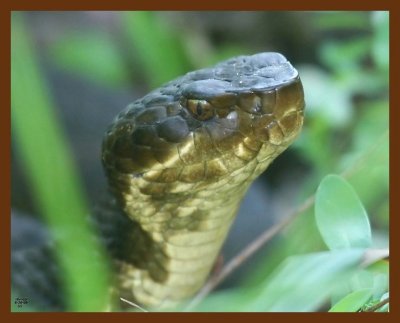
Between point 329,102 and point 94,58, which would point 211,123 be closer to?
point 329,102

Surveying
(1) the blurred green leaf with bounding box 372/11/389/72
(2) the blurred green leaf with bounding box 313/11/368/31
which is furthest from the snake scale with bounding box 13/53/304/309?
(2) the blurred green leaf with bounding box 313/11/368/31

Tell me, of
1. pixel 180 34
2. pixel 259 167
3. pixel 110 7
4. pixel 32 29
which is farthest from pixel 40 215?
pixel 32 29

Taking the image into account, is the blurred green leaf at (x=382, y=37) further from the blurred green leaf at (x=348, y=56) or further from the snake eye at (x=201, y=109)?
the snake eye at (x=201, y=109)

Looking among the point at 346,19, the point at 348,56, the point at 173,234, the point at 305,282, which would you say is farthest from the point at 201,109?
the point at 346,19

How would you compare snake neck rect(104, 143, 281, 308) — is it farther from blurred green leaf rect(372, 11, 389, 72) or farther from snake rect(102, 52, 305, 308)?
blurred green leaf rect(372, 11, 389, 72)

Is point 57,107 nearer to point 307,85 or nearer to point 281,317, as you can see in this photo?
point 307,85
